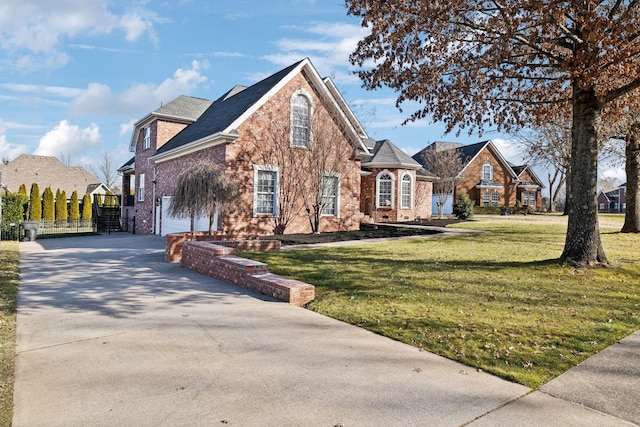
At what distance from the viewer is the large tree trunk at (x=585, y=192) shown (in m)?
9.19

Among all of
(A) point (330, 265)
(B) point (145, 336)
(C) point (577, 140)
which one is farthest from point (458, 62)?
(B) point (145, 336)

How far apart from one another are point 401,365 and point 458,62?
8231 mm

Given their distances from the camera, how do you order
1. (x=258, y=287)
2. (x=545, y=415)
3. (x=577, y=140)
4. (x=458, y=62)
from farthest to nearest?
(x=458, y=62) < (x=577, y=140) < (x=258, y=287) < (x=545, y=415)

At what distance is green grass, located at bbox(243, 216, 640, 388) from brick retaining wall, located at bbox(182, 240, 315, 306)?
376mm

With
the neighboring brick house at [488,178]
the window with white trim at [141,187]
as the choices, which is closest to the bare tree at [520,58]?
the window with white trim at [141,187]

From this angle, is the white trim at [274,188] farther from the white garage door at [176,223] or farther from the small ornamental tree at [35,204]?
the small ornamental tree at [35,204]

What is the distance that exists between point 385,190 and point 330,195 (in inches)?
437

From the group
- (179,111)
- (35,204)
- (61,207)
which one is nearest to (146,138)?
(179,111)

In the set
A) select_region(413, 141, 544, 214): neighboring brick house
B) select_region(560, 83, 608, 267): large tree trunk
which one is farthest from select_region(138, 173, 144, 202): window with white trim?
Answer: select_region(413, 141, 544, 214): neighboring brick house

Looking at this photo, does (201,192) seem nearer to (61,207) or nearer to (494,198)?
(61,207)

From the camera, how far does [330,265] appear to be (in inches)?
395

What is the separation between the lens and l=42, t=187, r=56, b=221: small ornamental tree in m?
34.7

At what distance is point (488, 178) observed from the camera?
43.8 metres

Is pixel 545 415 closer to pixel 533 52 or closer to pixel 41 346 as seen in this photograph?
pixel 41 346
